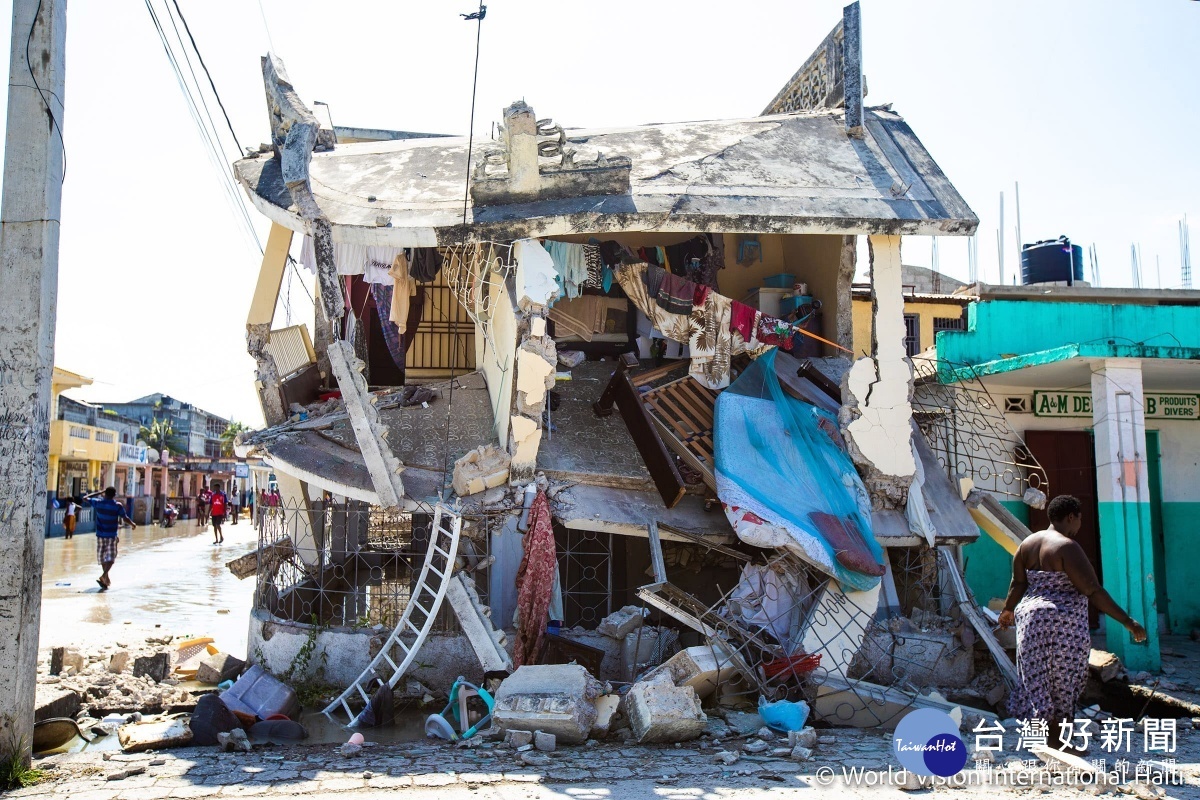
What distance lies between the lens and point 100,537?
14.8 m

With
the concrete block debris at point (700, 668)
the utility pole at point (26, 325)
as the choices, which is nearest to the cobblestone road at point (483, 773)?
the utility pole at point (26, 325)

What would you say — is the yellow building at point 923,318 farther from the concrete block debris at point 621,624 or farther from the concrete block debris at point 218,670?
the concrete block debris at point 218,670

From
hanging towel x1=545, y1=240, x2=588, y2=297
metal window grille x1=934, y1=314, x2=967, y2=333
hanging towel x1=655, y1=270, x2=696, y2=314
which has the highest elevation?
metal window grille x1=934, y1=314, x2=967, y2=333

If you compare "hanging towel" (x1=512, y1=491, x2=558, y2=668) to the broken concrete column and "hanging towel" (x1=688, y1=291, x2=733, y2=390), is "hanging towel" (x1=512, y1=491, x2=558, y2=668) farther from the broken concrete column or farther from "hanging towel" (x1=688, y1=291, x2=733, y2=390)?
"hanging towel" (x1=688, y1=291, x2=733, y2=390)

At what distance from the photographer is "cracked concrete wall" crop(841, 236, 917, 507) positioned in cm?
934

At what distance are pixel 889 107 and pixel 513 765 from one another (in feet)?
31.3

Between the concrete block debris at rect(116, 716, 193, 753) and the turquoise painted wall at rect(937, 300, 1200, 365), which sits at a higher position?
the turquoise painted wall at rect(937, 300, 1200, 365)

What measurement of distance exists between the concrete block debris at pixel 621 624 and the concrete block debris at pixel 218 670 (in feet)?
12.4

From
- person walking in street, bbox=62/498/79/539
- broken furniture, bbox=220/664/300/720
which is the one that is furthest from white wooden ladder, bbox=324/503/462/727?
person walking in street, bbox=62/498/79/539

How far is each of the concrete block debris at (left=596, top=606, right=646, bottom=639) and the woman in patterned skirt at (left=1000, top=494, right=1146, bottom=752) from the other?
11.0 feet

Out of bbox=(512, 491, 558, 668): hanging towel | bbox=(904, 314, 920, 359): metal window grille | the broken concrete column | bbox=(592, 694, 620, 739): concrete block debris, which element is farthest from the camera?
bbox=(904, 314, 920, 359): metal window grille

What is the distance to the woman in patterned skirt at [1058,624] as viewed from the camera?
5.75 meters

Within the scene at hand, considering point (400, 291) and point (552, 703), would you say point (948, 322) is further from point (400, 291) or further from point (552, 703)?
point (552, 703)

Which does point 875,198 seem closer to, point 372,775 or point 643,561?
point 643,561
